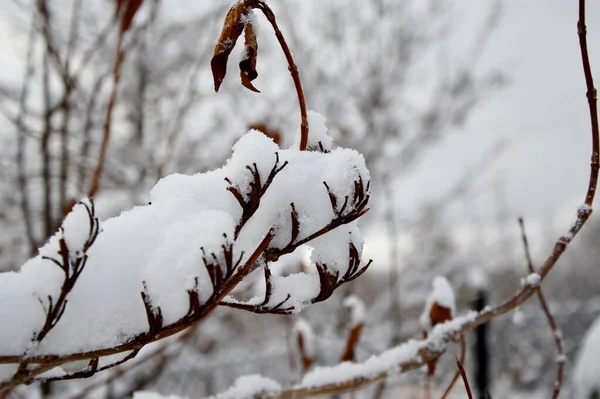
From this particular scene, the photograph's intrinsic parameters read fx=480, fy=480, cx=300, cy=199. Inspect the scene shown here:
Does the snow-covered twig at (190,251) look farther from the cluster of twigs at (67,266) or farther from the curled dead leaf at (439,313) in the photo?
the curled dead leaf at (439,313)

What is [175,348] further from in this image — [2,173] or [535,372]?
[535,372]

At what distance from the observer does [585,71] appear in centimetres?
69

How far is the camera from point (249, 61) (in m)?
0.60

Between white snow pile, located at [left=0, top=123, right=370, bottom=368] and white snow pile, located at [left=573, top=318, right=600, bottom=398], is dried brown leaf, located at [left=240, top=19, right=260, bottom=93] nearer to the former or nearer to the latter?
white snow pile, located at [left=0, top=123, right=370, bottom=368]

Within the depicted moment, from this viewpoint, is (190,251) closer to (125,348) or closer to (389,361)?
(125,348)

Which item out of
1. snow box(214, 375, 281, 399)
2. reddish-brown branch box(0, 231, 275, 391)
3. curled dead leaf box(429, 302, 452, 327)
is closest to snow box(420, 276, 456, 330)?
curled dead leaf box(429, 302, 452, 327)

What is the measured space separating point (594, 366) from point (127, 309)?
2.29 meters

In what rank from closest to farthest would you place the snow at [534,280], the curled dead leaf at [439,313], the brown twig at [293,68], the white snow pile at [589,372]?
the brown twig at [293,68]
the snow at [534,280]
the curled dead leaf at [439,313]
the white snow pile at [589,372]

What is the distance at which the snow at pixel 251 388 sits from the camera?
0.91m

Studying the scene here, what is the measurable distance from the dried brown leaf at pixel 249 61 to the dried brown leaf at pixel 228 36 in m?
0.01

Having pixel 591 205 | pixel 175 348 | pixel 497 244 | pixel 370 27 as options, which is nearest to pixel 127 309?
pixel 591 205

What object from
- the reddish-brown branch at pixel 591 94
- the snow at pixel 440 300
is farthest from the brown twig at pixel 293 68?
the snow at pixel 440 300

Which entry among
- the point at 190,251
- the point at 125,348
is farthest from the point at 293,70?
the point at 125,348

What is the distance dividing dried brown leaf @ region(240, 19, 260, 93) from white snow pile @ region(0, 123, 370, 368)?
71 millimetres
